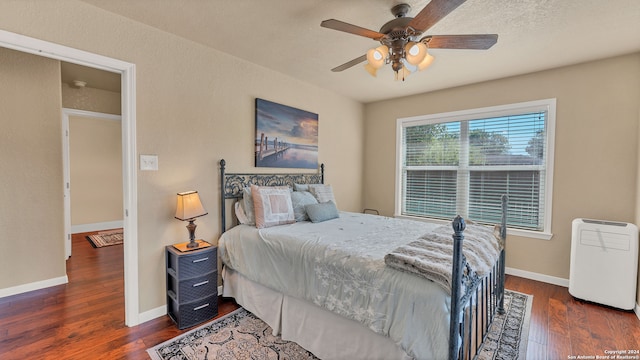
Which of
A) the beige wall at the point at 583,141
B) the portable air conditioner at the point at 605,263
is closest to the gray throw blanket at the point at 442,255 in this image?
the portable air conditioner at the point at 605,263

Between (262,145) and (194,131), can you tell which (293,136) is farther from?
(194,131)

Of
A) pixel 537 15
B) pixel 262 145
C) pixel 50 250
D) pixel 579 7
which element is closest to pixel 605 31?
pixel 579 7

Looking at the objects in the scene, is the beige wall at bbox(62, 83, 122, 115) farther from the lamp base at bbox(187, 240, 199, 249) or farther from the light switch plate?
the lamp base at bbox(187, 240, 199, 249)

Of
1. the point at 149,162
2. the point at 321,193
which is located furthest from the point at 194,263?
the point at 321,193

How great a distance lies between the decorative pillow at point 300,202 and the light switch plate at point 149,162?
1367mm

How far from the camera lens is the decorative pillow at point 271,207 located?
268cm

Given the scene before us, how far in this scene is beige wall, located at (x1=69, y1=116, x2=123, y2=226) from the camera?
5.35 m

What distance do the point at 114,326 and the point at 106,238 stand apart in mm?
3497

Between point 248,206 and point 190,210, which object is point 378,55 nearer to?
point 248,206

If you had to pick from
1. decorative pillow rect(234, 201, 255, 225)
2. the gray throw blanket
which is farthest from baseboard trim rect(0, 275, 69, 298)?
the gray throw blanket

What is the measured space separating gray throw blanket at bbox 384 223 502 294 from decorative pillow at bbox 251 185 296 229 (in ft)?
4.39

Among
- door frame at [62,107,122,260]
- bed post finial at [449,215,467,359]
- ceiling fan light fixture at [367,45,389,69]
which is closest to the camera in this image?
bed post finial at [449,215,467,359]

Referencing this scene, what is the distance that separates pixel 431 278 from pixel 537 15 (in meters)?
2.15

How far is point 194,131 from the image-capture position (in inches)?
104
